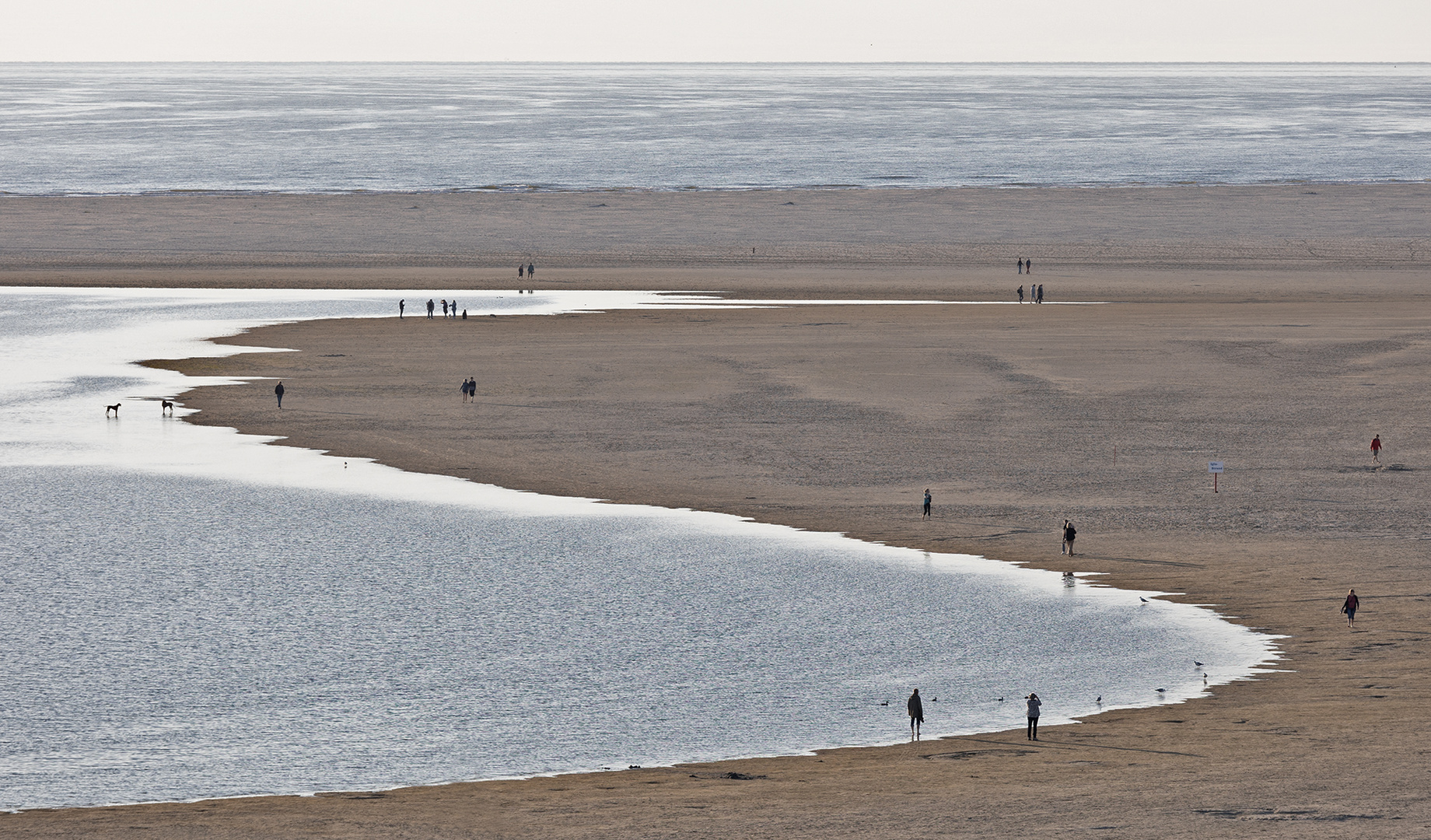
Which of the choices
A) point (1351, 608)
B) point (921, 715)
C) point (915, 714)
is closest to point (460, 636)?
point (915, 714)

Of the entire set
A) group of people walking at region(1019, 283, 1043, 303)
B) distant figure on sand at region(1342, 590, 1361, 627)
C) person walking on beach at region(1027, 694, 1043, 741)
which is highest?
group of people walking at region(1019, 283, 1043, 303)

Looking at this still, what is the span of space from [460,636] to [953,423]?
21.9 metres

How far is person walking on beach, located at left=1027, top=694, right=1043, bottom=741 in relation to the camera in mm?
23797

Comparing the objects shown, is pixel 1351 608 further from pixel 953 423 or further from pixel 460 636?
pixel 953 423

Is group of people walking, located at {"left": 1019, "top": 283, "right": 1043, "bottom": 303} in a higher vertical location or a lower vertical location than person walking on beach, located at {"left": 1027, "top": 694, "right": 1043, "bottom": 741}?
higher

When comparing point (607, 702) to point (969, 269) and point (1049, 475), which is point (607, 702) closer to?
point (1049, 475)

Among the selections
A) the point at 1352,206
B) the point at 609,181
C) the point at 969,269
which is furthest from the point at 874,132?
the point at 969,269

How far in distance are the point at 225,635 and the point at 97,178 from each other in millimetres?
118938

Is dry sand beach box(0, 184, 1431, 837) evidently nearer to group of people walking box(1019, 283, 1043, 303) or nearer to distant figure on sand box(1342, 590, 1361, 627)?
distant figure on sand box(1342, 590, 1361, 627)

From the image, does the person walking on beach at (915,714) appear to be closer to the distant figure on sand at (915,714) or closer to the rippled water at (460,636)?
the distant figure on sand at (915,714)

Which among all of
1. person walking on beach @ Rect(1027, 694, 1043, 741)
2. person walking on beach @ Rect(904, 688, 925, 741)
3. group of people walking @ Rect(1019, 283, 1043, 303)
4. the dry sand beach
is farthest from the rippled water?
group of people walking @ Rect(1019, 283, 1043, 303)

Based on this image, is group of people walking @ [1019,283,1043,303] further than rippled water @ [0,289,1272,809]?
Yes

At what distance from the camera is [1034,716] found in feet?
78.6

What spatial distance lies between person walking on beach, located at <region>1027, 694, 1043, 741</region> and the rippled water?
78cm
